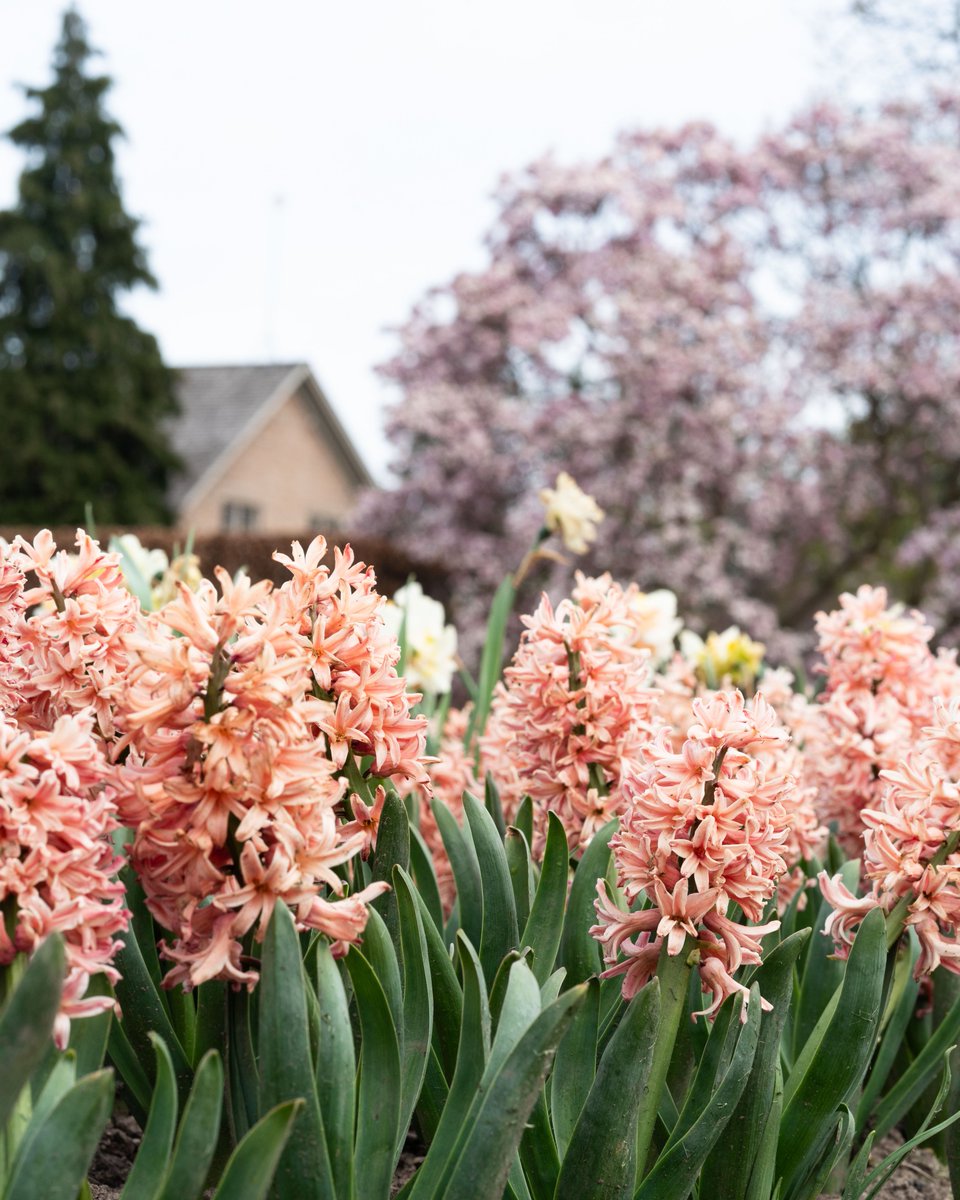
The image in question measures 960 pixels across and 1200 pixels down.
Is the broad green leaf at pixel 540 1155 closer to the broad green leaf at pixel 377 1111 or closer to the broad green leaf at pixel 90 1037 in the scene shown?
the broad green leaf at pixel 377 1111

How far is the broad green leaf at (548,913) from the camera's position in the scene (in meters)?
1.66

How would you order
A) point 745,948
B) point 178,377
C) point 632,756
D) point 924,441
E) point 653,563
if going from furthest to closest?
point 178,377, point 924,441, point 653,563, point 632,756, point 745,948

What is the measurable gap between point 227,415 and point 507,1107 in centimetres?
2651

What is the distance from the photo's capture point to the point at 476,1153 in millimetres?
1195

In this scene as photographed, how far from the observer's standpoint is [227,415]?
1051 inches

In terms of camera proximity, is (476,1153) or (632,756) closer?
(476,1153)

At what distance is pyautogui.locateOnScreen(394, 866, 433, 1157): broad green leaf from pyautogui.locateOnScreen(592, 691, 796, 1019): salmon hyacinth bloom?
0.21 m

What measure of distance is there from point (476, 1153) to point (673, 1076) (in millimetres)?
511

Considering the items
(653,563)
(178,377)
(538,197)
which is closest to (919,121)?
(538,197)

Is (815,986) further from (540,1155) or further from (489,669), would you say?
(489,669)

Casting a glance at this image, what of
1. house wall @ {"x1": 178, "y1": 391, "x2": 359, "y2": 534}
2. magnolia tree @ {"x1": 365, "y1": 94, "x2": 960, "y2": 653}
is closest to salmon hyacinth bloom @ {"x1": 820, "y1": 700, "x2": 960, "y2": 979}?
magnolia tree @ {"x1": 365, "y1": 94, "x2": 960, "y2": 653}

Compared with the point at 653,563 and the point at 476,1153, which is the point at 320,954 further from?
the point at 653,563

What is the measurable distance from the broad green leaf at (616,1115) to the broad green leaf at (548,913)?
1.15ft

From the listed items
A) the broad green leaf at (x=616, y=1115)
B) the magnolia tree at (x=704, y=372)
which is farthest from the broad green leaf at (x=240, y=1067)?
the magnolia tree at (x=704, y=372)
